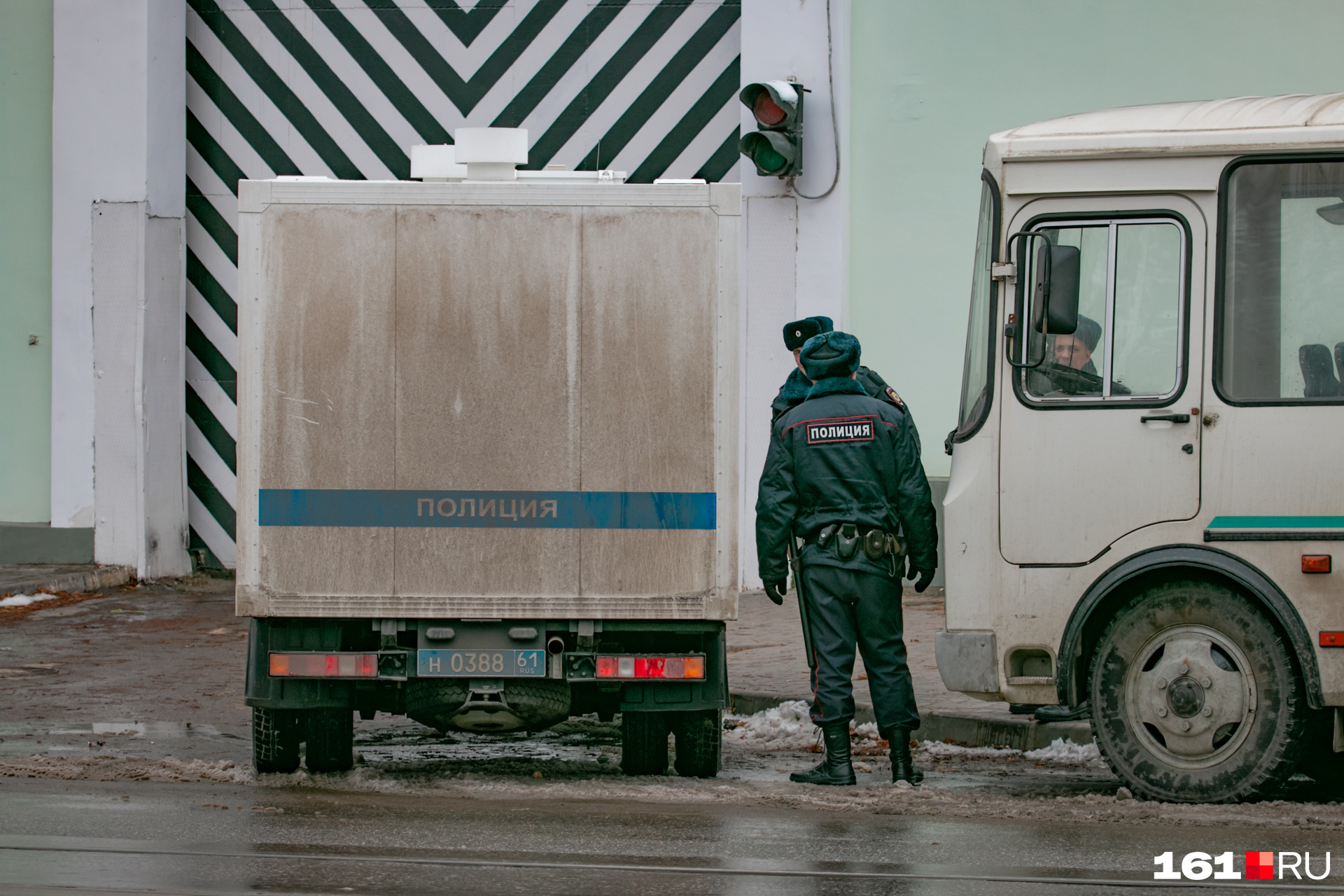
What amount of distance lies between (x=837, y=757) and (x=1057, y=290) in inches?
91.4

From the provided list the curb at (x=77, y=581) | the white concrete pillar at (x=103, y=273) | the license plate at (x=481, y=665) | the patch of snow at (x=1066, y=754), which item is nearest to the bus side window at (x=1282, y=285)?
the patch of snow at (x=1066, y=754)

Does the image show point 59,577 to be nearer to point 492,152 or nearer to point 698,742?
point 492,152

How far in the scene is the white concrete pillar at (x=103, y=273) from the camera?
46.3ft

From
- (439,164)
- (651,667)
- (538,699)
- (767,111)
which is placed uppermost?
(767,111)

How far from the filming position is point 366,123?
1499 centimetres

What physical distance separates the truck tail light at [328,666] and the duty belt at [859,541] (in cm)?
208

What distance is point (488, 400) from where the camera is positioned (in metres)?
6.83

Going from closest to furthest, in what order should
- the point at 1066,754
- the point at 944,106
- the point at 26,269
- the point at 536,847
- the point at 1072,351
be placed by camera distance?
1. the point at 536,847
2. the point at 1072,351
3. the point at 1066,754
4. the point at 944,106
5. the point at 26,269

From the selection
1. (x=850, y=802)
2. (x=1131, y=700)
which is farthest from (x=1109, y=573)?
(x=850, y=802)

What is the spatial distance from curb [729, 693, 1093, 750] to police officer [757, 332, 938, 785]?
1.11 meters

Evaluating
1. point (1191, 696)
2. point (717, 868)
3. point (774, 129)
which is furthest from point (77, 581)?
point (1191, 696)

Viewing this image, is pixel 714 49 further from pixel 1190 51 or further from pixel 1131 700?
pixel 1131 700

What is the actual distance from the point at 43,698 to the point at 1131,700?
6.43m

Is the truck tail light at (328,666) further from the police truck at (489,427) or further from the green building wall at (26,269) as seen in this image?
the green building wall at (26,269)
